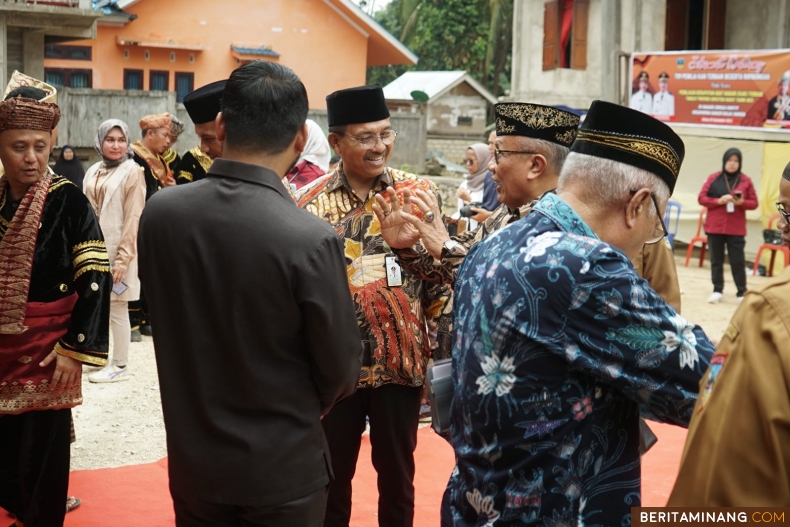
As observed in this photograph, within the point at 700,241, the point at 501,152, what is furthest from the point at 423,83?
the point at 501,152

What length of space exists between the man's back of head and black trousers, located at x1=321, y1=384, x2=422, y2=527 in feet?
4.68

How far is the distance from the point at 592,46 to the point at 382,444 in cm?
1605

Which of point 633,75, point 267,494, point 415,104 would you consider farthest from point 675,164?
point 415,104

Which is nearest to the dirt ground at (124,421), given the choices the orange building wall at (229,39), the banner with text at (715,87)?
the banner with text at (715,87)

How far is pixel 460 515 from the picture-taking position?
7.13 feet

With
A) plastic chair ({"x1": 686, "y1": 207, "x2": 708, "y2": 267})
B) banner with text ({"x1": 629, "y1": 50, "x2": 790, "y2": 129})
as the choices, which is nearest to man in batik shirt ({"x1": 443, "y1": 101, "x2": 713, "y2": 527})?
plastic chair ({"x1": 686, "y1": 207, "x2": 708, "y2": 267})

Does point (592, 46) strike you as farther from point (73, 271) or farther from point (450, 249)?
point (450, 249)

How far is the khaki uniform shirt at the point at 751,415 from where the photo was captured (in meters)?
1.42

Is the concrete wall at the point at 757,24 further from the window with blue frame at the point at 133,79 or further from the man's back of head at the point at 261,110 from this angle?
the man's back of head at the point at 261,110

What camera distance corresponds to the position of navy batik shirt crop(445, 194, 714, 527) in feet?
6.20

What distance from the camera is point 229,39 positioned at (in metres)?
23.5

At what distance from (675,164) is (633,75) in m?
14.9

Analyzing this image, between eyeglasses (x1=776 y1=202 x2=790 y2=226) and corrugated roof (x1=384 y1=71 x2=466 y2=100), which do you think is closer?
eyeglasses (x1=776 y1=202 x2=790 y2=226)

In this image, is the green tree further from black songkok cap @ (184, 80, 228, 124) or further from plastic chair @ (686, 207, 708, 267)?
black songkok cap @ (184, 80, 228, 124)
